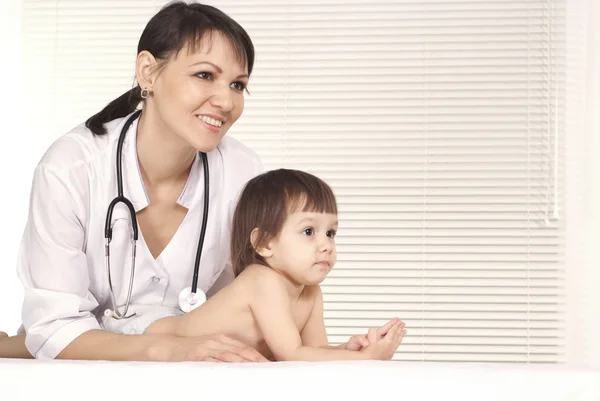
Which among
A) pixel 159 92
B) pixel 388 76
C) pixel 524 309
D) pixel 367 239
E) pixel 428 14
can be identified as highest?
pixel 428 14

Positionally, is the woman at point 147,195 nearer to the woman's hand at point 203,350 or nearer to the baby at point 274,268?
the woman's hand at point 203,350

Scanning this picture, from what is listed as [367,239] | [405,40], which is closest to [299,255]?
[367,239]

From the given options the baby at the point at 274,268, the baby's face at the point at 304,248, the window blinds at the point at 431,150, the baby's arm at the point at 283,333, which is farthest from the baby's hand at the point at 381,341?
the window blinds at the point at 431,150

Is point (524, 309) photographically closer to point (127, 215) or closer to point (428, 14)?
point (428, 14)

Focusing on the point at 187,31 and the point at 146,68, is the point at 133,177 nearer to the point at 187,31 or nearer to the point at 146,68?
the point at 146,68

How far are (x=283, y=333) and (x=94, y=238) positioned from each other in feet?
1.73

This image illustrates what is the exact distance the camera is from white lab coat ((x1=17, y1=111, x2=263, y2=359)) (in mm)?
1594

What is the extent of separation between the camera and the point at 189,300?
1.71 m

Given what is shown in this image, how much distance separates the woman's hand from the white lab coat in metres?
0.21

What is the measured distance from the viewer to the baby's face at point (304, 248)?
1.61 meters

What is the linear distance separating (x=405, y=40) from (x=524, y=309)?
4.62ft

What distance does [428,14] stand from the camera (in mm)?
3715

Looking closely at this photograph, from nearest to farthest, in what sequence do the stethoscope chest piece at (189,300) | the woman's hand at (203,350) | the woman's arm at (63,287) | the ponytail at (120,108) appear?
the woman's hand at (203,350) → the woman's arm at (63,287) → the stethoscope chest piece at (189,300) → the ponytail at (120,108)

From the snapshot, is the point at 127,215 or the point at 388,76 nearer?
the point at 127,215
